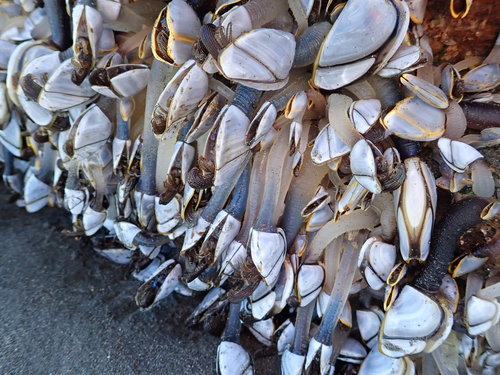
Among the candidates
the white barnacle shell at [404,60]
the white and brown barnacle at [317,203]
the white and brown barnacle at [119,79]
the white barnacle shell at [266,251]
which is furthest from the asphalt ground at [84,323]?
the white barnacle shell at [404,60]

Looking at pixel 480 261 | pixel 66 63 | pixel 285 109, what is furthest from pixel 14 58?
pixel 480 261

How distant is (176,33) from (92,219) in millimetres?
648

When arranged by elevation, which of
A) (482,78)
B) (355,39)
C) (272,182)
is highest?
(355,39)

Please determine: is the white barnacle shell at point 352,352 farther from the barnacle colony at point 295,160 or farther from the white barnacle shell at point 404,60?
the white barnacle shell at point 404,60

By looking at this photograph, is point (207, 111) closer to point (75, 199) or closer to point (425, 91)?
point (425, 91)

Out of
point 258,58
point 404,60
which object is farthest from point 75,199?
point 404,60

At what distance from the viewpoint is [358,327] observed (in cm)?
130

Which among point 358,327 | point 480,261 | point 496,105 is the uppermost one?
point 496,105

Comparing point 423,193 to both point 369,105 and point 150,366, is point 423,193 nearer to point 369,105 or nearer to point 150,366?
point 369,105

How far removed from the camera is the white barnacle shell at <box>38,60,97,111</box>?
4.11ft

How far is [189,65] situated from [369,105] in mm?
368

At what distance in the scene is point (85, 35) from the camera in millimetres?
1180

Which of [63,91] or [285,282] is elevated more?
[63,91]

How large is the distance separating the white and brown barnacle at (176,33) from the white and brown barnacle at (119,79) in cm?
12
